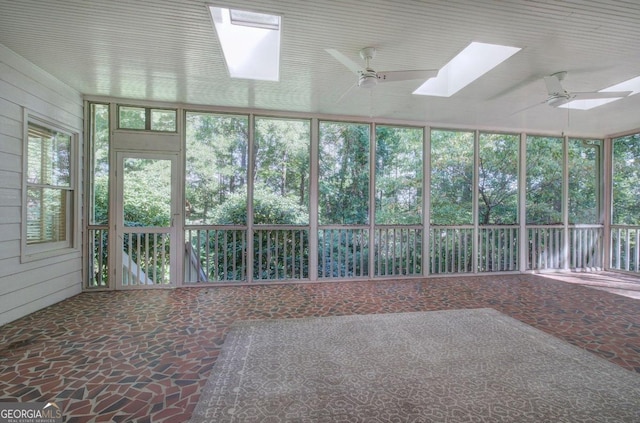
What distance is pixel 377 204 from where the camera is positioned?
5137mm

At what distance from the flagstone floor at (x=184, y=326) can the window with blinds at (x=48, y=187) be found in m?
0.91

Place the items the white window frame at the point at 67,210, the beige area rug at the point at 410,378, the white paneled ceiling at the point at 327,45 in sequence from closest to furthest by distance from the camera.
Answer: the beige area rug at the point at 410,378 < the white paneled ceiling at the point at 327,45 < the white window frame at the point at 67,210

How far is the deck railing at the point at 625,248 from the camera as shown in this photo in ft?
18.1

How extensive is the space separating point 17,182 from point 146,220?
148 cm

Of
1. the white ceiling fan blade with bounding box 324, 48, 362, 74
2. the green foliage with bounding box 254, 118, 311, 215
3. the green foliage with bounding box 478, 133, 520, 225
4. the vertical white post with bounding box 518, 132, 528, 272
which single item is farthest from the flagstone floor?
the white ceiling fan blade with bounding box 324, 48, 362, 74

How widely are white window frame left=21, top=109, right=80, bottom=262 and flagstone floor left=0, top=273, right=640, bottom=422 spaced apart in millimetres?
695

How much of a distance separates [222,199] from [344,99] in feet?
8.07

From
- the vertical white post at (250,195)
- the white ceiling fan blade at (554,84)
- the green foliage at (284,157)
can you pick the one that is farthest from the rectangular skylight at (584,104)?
the vertical white post at (250,195)

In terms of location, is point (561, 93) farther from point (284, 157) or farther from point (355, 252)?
point (284, 157)

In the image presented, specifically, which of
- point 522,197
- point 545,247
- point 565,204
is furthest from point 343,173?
point 565,204

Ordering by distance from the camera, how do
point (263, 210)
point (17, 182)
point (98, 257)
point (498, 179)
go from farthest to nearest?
point (498, 179)
point (263, 210)
point (98, 257)
point (17, 182)

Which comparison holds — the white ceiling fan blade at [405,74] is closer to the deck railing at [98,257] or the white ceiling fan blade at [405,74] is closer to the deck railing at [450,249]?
the deck railing at [450,249]

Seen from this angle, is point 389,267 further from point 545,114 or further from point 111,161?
point 111,161

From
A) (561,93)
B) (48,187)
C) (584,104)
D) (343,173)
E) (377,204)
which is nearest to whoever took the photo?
(561,93)
